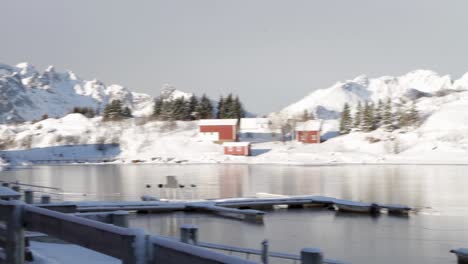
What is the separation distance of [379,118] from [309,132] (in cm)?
1523

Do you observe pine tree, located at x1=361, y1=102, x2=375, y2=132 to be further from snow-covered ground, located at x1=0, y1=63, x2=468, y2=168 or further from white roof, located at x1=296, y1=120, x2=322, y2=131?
white roof, located at x1=296, y1=120, x2=322, y2=131

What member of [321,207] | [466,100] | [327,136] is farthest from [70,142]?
[321,207]

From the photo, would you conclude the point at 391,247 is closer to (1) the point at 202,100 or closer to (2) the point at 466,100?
(1) the point at 202,100

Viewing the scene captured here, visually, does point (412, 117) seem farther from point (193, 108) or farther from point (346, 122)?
point (193, 108)

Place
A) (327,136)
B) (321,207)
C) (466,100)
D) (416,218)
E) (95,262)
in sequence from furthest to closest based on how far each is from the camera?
(466,100)
(327,136)
(321,207)
(416,218)
(95,262)

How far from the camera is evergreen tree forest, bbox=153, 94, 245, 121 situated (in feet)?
439

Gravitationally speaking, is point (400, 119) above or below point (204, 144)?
above

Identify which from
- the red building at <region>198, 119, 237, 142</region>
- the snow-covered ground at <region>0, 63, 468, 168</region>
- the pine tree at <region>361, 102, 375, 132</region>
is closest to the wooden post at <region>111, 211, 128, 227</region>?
the snow-covered ground at <region>0, 63, 468, 168</region>

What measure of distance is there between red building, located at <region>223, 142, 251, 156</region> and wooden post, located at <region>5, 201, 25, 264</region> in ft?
339

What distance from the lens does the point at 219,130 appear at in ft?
394

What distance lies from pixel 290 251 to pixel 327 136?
117874mm

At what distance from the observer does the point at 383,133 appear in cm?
11394

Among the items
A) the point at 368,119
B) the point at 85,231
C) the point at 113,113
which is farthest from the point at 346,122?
the point at 85,231

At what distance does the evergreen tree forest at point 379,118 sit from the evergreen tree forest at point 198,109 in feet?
85.1
